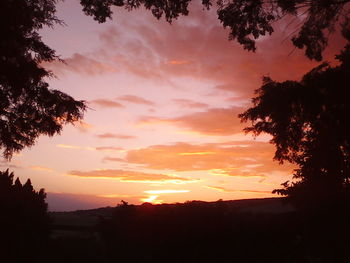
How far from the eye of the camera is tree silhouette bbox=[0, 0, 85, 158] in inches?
687

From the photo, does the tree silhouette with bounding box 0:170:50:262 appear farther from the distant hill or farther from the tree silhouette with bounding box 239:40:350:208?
the tree silhouette with bounding box 239:40:350:208

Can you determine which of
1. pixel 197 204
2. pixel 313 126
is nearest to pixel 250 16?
pixel 197 204

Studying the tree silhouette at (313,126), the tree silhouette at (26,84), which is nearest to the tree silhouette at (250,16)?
the tree silhouette at (26,84)

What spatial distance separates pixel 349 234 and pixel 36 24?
61.1 feet

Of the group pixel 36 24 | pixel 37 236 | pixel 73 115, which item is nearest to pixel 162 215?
pixel 37 236

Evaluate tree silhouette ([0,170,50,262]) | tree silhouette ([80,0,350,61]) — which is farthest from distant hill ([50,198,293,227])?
tree silhouette ([80,0,350,61])

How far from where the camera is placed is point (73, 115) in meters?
21.5

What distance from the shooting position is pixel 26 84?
2042 centimetres

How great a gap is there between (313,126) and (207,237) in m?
15.5

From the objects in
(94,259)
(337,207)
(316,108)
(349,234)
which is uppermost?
(316,108)

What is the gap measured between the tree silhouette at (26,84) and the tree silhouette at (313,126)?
13742mm

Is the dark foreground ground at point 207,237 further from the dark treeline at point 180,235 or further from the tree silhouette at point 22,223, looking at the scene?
the tree silhouette at point 22,223

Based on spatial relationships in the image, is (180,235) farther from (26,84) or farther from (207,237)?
(26,84)

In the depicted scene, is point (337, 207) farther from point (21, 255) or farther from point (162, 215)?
point (21, 255)
